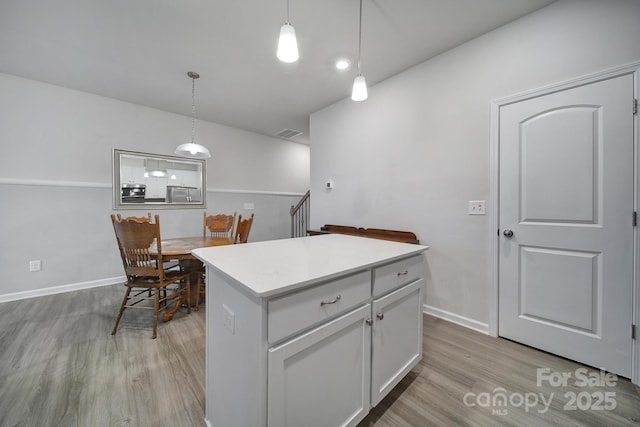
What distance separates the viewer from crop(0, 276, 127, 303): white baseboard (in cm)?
272

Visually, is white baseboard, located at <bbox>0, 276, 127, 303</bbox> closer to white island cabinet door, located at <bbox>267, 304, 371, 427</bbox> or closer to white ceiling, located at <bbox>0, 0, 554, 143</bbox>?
white ceiling, located at <bbox>0, 0, 554, 143</bbox>

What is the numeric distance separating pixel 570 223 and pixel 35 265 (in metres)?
5.47

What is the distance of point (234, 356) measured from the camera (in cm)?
93

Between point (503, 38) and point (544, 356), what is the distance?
8.49ft

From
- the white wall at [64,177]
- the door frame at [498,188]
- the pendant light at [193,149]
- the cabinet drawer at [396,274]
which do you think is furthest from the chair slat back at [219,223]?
the door frame at [498,188]

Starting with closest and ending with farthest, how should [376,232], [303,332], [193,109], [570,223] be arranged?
[303,332] < [570,223] < [376,232] < [193,109]

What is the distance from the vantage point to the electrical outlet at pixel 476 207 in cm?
210

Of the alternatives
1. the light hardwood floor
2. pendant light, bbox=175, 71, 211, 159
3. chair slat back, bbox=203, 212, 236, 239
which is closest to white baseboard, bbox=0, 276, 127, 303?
the light hardwood floor

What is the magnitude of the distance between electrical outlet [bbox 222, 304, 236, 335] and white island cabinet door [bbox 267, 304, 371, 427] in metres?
0.23

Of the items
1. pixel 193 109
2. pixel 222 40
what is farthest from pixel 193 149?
pixel 193 109

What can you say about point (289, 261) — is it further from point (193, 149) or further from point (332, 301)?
point (193, 149)

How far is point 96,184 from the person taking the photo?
10.6 ft

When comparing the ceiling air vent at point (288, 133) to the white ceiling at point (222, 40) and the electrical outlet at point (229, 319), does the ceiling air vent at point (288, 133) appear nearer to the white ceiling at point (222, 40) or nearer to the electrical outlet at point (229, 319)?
the white ceiling at point (222, 40)

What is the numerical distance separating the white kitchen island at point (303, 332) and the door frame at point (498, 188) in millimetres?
1137
